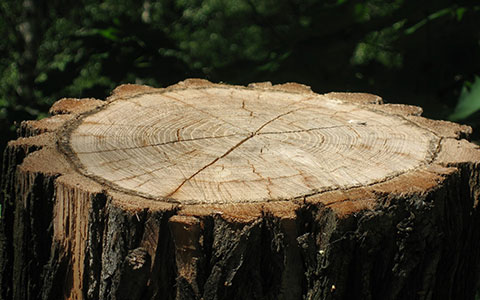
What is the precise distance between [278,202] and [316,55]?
9.54 ft

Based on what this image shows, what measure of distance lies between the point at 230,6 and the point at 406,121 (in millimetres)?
3430

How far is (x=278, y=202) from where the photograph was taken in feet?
5.82

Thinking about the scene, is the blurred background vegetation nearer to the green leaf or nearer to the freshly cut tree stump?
the green leaf

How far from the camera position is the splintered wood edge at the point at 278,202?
67.8 inches

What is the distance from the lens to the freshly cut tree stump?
1.73 metres

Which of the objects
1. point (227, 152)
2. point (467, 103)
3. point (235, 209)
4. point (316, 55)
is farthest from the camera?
point (316, 55)

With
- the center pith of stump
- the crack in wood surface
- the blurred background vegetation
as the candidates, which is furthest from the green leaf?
the crack in wood surface

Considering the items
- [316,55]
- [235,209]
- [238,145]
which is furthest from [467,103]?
[235,209]

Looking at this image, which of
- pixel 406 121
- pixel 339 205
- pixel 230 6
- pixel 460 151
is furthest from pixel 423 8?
pixel 339 205

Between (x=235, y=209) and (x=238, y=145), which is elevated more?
(x=238, y=145)

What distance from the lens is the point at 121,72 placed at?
415 centimetres

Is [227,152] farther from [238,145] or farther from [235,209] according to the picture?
[235,209]

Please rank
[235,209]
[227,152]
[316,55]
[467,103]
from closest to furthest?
1. [235,209]
2. [227,152]
3. [467,103]
4. [316,55]

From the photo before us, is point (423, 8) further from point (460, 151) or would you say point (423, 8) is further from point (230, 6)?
point (460, 151)
